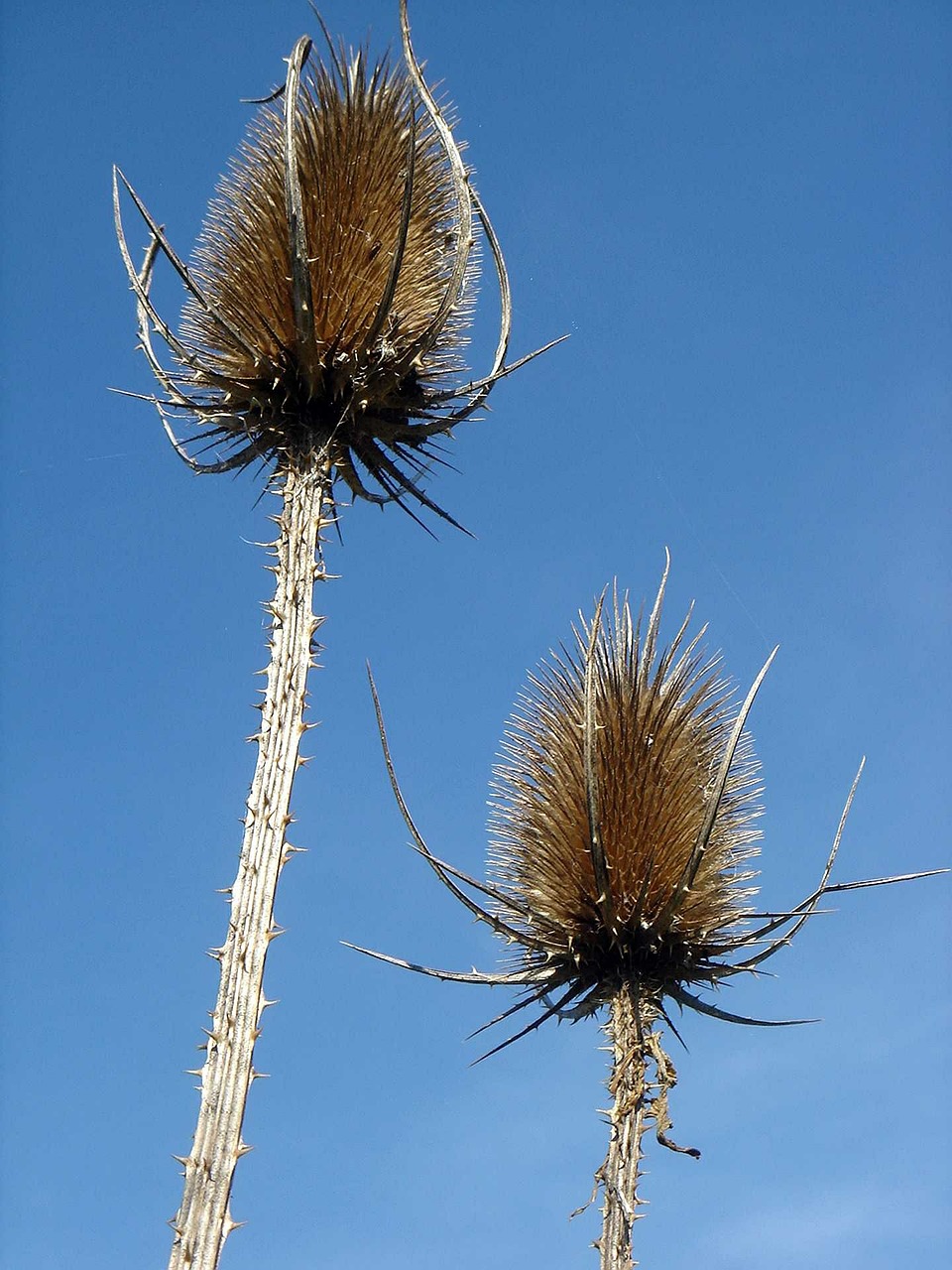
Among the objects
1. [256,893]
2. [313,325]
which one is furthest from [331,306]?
[256,893]

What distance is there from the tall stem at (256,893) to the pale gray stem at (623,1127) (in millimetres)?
1717

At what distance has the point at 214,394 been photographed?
21.7 feet

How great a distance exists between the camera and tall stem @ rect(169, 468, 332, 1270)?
190 inches

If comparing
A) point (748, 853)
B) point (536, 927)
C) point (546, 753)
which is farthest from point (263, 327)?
point (748, 853)

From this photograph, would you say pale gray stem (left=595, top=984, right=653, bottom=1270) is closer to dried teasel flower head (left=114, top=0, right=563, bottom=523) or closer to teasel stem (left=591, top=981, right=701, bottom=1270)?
teasel stem (left=591, top=981, right=701, bottom=1270)

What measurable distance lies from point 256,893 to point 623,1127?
191 cm

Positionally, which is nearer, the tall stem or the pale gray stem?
the tall stem

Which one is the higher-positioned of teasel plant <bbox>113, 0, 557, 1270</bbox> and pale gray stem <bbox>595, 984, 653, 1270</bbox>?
teasel plant <bbox>113, 0, 557, 1270</bbox>

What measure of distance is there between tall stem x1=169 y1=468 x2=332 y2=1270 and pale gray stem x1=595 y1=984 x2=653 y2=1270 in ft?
5.63

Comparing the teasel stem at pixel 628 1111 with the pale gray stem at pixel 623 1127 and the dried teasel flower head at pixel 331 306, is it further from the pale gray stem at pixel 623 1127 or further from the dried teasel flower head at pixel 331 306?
the dried teasel flower head at pixel 331 306

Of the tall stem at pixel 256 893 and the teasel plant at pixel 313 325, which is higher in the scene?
the teasel plant at pixel 313 325

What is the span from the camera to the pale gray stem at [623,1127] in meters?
5.82

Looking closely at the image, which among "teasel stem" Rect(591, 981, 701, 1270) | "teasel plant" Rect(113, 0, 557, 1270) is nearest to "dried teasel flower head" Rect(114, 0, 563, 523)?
"teasel plant" Rect(113, 0, 557, 1270)

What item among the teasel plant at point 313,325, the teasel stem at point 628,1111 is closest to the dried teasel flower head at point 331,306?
the teasel plant at point 313,325
